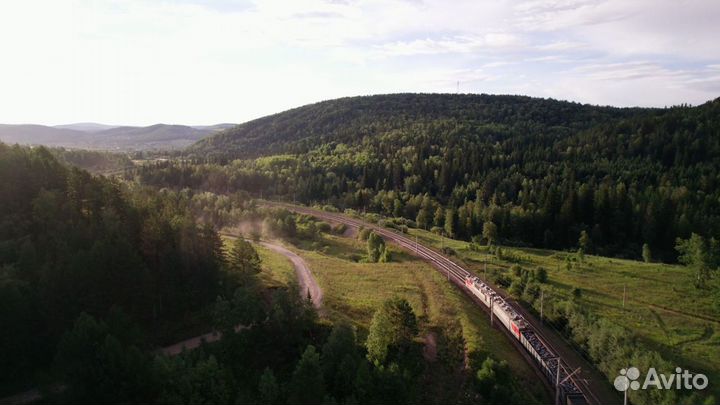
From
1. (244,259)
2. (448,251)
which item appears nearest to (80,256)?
(244,259)

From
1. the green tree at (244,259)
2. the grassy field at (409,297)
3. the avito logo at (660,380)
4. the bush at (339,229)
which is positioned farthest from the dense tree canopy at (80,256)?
the bush at (339,229)

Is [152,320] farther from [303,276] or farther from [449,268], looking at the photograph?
[449,268]

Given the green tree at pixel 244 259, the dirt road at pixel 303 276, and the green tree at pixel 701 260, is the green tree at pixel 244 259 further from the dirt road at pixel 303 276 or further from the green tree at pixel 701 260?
the green tree at pixel 701 260

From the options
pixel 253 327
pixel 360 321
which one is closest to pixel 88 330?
pixel 253 327

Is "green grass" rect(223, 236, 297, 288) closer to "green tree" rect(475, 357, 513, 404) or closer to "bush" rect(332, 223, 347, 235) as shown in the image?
"bush" rect(332, 223, 347, 235)

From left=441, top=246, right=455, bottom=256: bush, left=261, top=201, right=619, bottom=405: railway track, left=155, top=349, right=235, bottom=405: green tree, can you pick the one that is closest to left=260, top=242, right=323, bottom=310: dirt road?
left=261, top=201, right=619, bottom=405: railway track

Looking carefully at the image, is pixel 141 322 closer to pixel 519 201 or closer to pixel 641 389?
pixel 641 389
